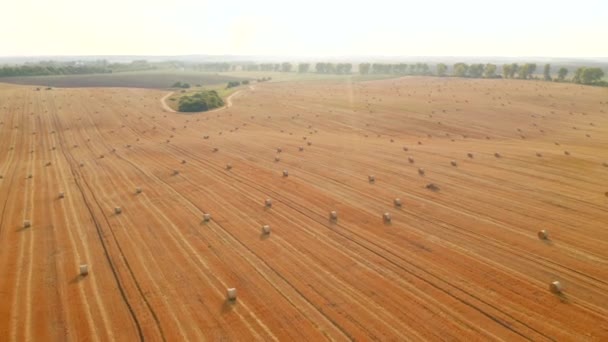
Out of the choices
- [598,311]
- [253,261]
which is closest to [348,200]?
[253,261]

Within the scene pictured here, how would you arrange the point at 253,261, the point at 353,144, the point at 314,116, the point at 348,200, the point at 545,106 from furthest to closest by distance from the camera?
1. the point at 545,106
2. the point at 314,116
3. the point at 353,144
4. the point at 348,200
5. the point at 253,261

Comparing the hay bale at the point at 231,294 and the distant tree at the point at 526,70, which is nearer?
the hay bale at the point at 231,294

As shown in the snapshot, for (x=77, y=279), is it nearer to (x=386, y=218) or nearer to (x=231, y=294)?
(x=231, y=294)

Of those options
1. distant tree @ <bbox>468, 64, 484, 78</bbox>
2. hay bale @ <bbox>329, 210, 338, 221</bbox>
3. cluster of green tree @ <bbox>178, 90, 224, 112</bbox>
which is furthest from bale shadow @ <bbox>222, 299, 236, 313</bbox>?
distant tree @ <bbox>468, 64, 484, 78</bbox>

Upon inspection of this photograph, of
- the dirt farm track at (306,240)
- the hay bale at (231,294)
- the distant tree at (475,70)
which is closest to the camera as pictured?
the dirt farm track at (306,240)

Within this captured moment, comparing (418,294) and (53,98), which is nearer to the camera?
(418,294)

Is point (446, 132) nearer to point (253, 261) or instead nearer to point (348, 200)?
point (348, 200)

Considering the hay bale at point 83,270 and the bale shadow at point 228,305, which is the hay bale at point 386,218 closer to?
the bale shadow at point 228,305

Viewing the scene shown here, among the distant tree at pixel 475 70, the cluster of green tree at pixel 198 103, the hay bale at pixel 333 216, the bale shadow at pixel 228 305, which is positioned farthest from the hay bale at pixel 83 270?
the distant tree at pixel 475 70
